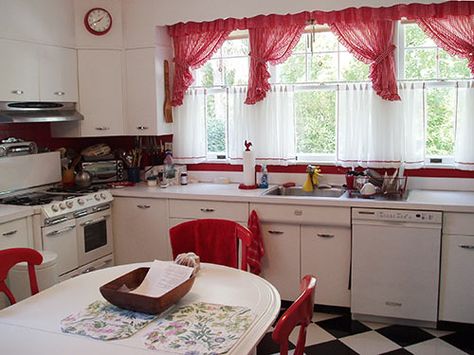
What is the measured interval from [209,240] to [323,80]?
1978 mm

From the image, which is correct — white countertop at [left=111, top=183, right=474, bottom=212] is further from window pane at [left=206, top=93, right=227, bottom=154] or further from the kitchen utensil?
window pane at [left=206, top=93, right=227, bottom=154]

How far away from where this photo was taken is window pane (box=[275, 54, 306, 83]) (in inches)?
170

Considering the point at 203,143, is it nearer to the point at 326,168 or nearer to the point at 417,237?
the point at 326,168

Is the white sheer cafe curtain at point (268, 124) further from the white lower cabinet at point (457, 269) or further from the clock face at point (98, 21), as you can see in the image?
the white lower cabinet at point (457, 269)

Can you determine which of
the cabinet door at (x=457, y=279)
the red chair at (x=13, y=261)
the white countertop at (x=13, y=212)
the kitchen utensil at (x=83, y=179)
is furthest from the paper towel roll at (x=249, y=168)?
the red chair at (x=13, y=261)

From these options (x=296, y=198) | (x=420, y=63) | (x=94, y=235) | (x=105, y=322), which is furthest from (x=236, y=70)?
(x=105, y=322)

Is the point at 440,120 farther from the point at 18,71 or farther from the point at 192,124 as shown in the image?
the point at 18,71

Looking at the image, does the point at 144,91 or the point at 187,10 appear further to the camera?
the point at 144,91

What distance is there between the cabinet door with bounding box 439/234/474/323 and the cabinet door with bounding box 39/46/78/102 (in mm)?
2992

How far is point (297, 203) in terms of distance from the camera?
3.74 m

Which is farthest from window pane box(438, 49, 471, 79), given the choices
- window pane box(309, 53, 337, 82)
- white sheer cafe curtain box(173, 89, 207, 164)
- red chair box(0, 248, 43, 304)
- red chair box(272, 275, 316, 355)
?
red chair box(0, 248, 43, 304)

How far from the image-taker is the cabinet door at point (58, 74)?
4008 millimetres

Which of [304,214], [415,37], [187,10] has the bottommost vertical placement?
[304,214]

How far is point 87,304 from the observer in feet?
6.99
